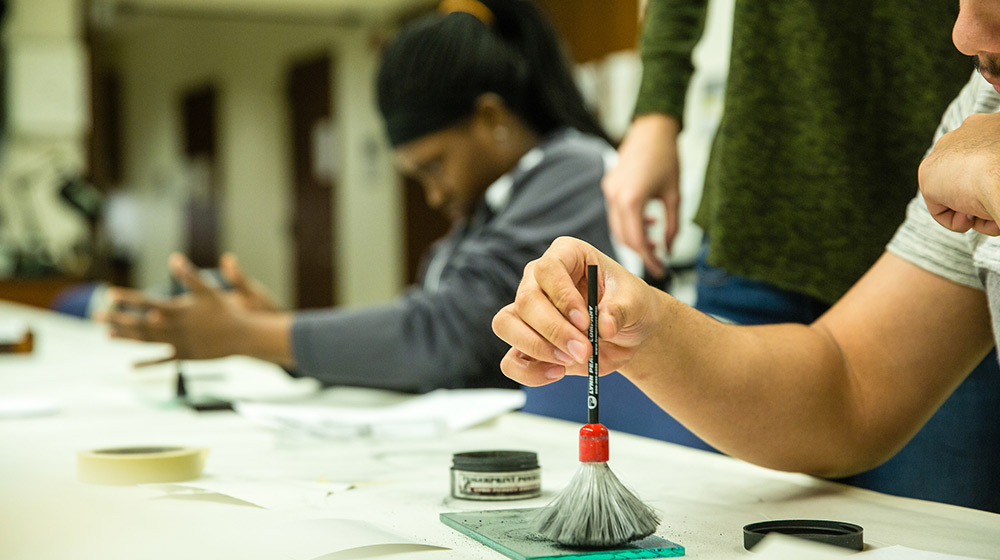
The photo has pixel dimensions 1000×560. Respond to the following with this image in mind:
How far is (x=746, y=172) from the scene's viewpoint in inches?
42.7

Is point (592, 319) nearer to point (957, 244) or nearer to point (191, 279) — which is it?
point (957, 244)

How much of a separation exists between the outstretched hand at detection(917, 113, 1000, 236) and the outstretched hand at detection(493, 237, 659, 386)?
196 mm

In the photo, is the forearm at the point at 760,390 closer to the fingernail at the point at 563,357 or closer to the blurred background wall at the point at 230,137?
Answer: the fingernail at the point at 563,357

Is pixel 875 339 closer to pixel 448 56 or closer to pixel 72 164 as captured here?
pixel 448 56

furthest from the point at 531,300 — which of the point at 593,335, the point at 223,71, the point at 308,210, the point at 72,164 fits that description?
the point at 223,71

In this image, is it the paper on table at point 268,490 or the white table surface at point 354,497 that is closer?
the white table surface at point 354,497

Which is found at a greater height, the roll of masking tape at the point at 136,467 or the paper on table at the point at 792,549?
the paper on table at the point at 792,549

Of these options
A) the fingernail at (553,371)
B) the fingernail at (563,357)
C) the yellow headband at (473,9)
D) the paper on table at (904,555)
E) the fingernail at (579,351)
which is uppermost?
the yellow headband at (473,9)

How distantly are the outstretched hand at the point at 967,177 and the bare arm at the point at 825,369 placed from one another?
0.19 meters

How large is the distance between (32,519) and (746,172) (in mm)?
863

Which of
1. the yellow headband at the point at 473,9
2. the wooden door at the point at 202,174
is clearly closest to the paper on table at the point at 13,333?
the yellow headband at the point at 473,9

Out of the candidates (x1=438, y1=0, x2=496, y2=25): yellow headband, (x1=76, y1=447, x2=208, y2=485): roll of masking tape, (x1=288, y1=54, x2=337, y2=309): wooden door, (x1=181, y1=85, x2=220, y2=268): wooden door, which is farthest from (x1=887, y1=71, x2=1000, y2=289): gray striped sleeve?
(x1=181, y1=85, x2=220, y2=268): wooden door

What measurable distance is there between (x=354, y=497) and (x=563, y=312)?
0.80 ft

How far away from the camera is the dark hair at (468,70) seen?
1.72 meters
